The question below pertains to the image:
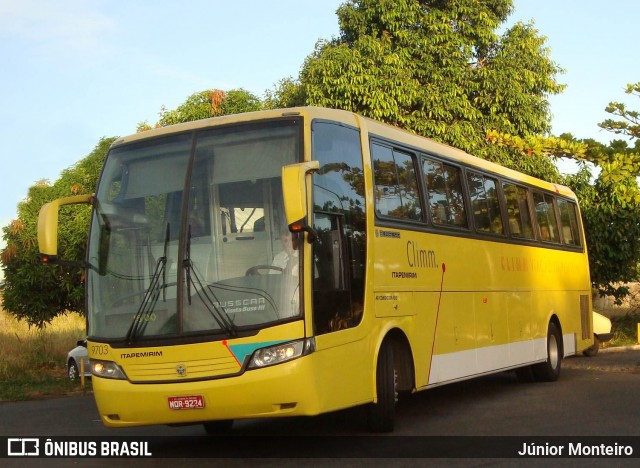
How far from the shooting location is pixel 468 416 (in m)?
12.9

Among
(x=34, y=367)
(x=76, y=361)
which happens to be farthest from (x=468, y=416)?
(x=34, y=367)

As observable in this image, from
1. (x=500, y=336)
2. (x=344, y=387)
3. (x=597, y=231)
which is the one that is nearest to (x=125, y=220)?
(x=344, y=387)

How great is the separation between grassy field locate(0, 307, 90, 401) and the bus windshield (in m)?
9.91

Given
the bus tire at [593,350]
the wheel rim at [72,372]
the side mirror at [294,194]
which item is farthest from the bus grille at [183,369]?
the bus tire at [593,350]

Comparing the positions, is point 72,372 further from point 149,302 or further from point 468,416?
point 149,302

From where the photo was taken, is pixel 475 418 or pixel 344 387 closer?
pixel 344 387

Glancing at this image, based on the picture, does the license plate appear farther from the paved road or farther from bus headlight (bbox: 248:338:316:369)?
the paved road

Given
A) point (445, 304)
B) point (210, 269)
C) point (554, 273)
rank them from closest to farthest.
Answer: point (210, 269)
point (445, 304)
point (554, 273)

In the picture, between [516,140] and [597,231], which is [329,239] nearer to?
[516,140]

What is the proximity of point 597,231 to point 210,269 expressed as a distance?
2067 cm

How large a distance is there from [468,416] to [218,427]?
320cm

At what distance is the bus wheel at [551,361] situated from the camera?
1777 centimetres

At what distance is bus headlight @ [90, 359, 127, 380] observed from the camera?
995 cm

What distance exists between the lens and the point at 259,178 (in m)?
9.94
